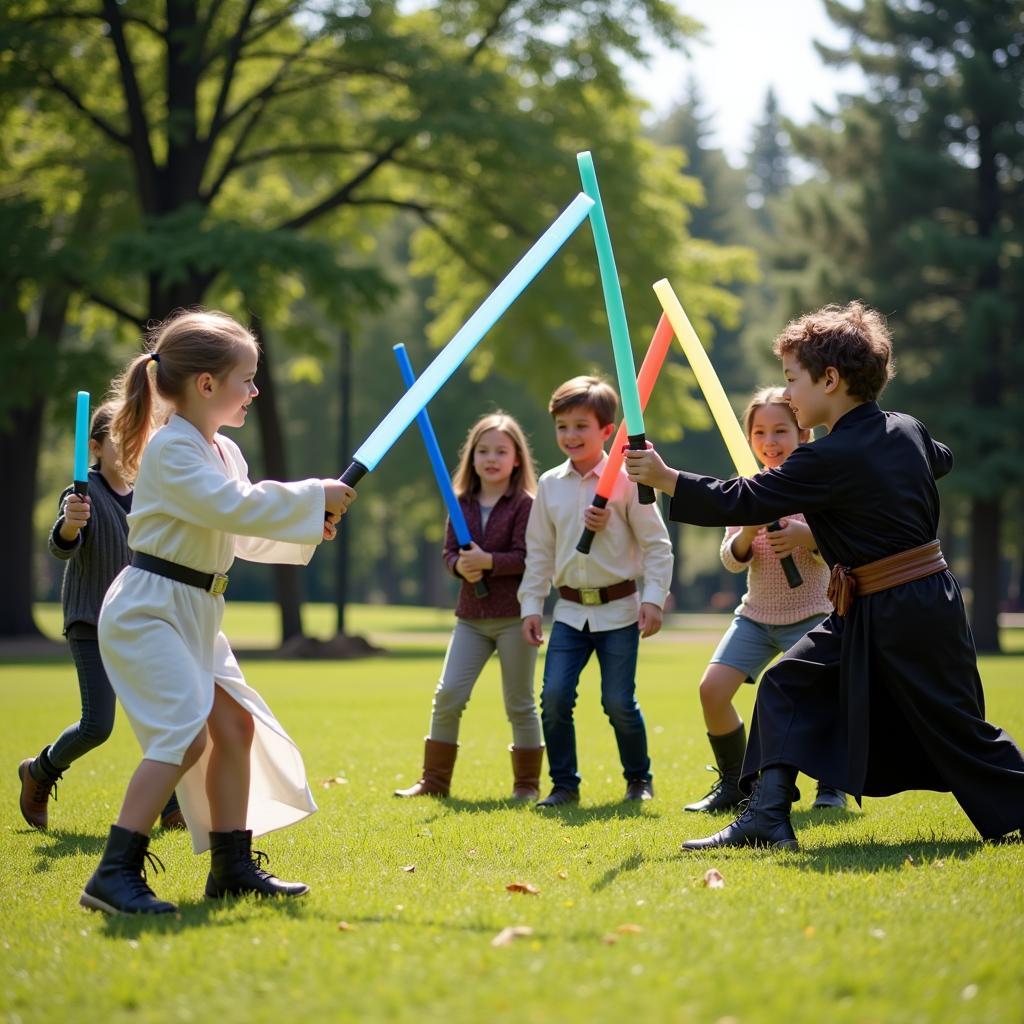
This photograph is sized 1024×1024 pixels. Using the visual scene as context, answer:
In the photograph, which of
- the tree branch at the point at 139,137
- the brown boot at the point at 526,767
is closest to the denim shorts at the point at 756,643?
the brown boot at the point at 526,767

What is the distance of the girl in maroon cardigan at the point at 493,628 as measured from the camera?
7219 mm

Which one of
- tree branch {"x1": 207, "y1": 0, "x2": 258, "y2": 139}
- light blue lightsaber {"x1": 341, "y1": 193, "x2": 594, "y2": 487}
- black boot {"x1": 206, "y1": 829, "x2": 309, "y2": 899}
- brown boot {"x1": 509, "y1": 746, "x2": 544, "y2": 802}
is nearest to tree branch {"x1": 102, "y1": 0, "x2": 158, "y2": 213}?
tree branch {"x1": 207, "y1": 0, "x2": 258, "y2": 139}

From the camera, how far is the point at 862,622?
516 centimetres

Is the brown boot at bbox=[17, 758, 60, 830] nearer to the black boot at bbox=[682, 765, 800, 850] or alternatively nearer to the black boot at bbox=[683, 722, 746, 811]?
the black boot at bbox=[683, 722, 746, 811]

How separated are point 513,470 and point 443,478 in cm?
95

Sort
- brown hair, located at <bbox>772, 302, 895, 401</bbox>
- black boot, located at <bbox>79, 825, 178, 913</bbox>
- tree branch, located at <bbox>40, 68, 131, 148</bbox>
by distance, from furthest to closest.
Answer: tree branch, located at <bbox>40, 68, 131, 148</bbox>
brown hair, located at <bbox>772, 302, 895, 401</bbox>
black boot, located at <bbox>79, 825, 178, 913</bbox>

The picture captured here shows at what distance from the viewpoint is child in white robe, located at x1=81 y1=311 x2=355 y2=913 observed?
170 inches

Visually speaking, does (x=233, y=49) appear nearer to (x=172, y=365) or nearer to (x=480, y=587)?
(x=480, y=587)

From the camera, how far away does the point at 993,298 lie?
27016 mm

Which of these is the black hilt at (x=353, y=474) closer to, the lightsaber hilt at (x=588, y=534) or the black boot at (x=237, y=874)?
the black boot at (x=237, y=874)

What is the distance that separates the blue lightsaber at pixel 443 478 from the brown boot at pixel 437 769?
0.84 metres

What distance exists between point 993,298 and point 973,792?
23.9m

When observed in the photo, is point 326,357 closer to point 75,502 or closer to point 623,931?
point 75,502

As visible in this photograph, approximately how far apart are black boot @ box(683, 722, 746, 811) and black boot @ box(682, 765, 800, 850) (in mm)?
1050
